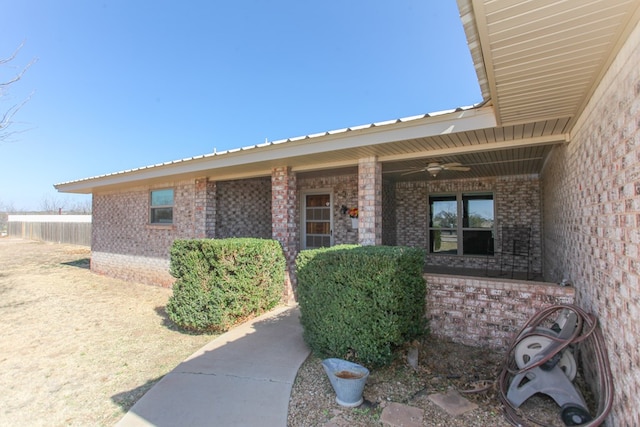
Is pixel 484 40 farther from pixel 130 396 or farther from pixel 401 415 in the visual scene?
pixel 130 396

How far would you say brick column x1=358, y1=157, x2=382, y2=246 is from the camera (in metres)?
5.09

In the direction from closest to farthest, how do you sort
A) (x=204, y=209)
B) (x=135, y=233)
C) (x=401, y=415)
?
(x=401, y=415) → (x=204, y=209) → (x=135, y=233)

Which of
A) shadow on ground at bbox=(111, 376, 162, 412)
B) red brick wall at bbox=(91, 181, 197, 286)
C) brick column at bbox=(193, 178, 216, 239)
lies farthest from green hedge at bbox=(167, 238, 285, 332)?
red brick wall at bbox=(91, 181, 197, 286)

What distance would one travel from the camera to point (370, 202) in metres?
5.08

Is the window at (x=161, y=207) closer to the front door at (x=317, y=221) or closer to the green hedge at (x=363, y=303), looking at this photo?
the front door at (x=317, y=221)

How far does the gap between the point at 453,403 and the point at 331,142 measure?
11.4 ft

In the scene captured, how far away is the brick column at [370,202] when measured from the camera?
200 inches

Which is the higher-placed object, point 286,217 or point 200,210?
point 200,210

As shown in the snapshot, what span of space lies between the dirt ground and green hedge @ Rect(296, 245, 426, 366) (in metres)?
1.88

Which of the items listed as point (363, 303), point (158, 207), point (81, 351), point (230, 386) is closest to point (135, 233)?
point (158, 207)

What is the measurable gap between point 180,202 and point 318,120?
11.8 m

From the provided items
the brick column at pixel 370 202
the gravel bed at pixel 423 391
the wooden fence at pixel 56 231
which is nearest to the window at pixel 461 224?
the brick column at pixel 370 202

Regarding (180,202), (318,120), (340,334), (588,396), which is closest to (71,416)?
(340,334)

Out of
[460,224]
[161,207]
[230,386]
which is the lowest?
[230,386]
